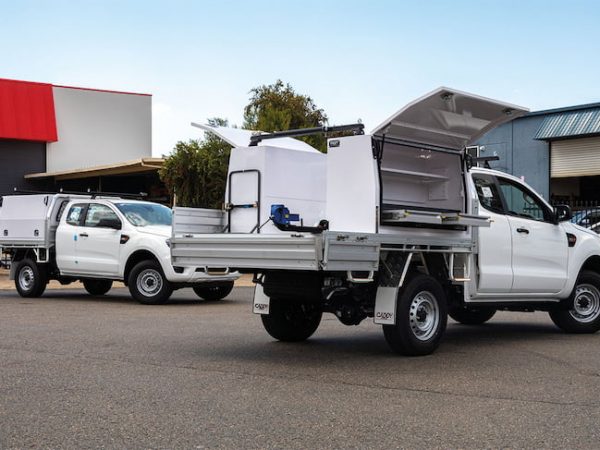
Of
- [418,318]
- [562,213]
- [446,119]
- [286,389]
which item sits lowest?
[286,389]

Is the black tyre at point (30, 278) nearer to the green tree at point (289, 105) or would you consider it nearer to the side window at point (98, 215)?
the side window at point (98, 215)

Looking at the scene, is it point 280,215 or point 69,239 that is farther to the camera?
point 69,239

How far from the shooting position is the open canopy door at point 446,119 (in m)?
8.52

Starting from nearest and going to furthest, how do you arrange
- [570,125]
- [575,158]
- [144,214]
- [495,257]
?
[495,257] → [144,214] → [570,125] → [575,158]

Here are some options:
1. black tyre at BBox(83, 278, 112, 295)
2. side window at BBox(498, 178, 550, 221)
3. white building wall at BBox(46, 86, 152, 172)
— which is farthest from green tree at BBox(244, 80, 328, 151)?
side window at BBox(498, 178, 550, 221)

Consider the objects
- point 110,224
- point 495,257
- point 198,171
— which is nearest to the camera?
point 495,257

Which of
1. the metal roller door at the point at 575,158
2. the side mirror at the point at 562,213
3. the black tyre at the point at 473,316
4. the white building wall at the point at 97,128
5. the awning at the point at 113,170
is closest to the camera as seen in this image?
the side mirror at the point at 562,213

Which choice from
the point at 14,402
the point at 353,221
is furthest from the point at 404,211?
the point at 14,402

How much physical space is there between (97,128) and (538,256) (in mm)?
34282

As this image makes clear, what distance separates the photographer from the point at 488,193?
10250 mm

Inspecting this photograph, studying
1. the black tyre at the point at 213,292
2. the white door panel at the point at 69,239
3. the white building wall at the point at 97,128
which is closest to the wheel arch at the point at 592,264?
the black tyre at the point at 213,292

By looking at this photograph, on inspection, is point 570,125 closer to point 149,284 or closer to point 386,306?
point 149,284

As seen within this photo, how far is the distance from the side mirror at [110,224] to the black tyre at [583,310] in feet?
26.4

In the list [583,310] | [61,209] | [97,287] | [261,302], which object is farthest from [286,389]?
[97,287]
